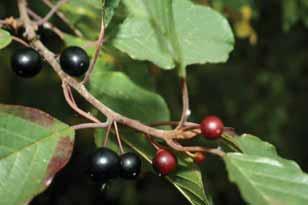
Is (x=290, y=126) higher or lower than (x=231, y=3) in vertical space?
lower

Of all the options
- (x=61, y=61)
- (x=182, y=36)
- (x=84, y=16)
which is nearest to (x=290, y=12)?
(x=84, y=16)

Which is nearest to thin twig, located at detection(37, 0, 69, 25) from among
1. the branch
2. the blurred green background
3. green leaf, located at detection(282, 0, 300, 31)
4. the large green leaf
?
the branch

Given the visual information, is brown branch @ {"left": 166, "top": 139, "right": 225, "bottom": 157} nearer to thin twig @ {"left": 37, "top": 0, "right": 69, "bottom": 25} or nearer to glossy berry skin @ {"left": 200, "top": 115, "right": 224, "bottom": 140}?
glossy berry skin @ {"left": 200, "top": 115, "right": 224, "bottom": 140}

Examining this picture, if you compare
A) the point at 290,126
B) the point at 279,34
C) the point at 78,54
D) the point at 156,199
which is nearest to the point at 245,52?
the point at 279,34

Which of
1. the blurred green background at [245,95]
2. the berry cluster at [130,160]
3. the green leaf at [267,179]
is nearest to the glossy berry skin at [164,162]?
the berry cluster at [130,160]

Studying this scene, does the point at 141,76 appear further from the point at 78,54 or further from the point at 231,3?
the point at 231,3

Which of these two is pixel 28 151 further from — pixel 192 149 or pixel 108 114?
pixel 192 149

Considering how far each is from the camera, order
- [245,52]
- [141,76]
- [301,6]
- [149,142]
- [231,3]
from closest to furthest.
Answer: [149,142], [141,76], [231,3], [301,6], [245,52]
